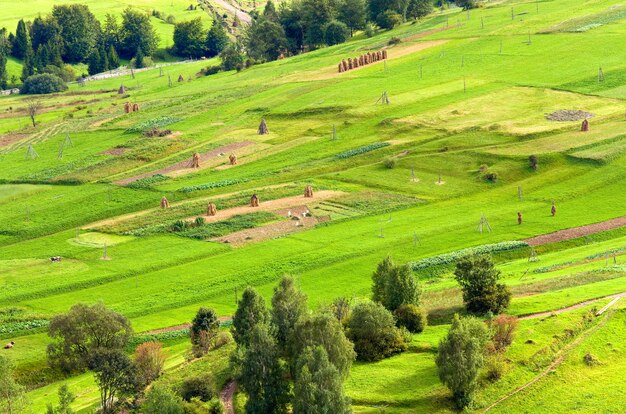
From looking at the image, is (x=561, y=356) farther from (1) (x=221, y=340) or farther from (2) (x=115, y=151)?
(2) (x=115, y=151)

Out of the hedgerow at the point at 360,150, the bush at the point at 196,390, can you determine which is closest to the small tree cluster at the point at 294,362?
the bush at the point at 196,390

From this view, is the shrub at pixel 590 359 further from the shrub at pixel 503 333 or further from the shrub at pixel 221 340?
the shrub at pixel 221 340

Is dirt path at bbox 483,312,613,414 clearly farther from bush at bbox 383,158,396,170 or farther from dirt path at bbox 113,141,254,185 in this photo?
dirt path at bbox 113,141,254,185

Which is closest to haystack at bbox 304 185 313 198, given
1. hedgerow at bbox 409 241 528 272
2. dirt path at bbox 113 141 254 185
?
dirt path at bbox 113 141 254 185

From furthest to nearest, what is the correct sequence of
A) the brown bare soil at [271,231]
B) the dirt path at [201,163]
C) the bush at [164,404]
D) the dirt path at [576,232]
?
the dirt path at [201,163] → the brown bare soil at [271,231] → the dirt path at [576,232] → the bush at [164,404]

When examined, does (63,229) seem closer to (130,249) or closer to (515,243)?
(130,249)

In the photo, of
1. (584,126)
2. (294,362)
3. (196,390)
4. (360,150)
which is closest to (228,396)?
(196,390)

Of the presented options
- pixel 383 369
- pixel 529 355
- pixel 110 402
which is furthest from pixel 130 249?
pixel 529 355
